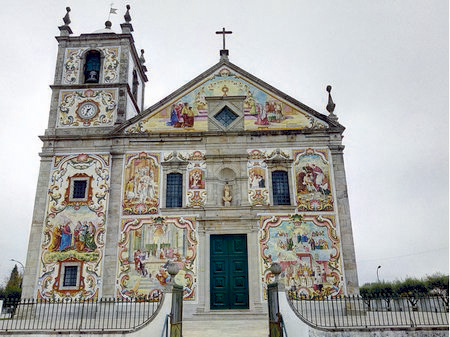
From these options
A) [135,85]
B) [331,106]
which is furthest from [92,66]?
[331,106]

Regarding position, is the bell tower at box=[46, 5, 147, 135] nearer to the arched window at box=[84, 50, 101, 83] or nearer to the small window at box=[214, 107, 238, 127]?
the arched window at box=[84, 50, 101, 83]

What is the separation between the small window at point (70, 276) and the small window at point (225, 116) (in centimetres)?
826

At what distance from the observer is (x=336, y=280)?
14641 millimetres

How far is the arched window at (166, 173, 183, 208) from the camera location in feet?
52.6

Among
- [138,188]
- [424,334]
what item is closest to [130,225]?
[138,188]

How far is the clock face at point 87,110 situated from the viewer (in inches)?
693

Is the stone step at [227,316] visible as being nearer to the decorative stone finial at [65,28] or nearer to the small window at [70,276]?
the small window at [70,276]

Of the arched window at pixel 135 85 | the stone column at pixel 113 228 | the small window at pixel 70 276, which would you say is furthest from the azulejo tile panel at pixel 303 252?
the arched window at pixel 135 85

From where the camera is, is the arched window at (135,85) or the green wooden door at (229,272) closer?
the green wooden door at (229,272)

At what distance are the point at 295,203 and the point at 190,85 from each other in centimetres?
695

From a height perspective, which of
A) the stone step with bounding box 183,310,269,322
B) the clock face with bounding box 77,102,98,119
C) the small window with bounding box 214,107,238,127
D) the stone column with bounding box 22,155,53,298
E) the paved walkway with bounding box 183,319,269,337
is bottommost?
the paved walkway with bounding box 183,319,269,337

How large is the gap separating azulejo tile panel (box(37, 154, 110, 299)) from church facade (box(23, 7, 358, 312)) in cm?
4

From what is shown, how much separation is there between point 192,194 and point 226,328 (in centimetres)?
593

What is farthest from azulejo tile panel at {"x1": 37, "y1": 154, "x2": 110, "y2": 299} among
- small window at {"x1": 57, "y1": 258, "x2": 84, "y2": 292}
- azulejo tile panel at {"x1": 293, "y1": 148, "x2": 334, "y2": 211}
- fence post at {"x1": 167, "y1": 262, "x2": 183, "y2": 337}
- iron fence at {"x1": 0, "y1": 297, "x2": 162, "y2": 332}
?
azulejo tile panel at {"x1": 293, "y1": 148, "x2": 334, "y2": 211}
